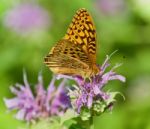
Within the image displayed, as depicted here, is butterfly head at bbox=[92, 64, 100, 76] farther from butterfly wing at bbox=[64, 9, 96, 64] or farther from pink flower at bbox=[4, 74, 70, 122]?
pink flower at bbox=[4, 74, 70, 122]

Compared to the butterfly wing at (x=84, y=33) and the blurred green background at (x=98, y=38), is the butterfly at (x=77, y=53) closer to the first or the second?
the butterfly wing at (x=84, y=33)

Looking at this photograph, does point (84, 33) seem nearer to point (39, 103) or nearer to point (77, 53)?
point (77, 53)

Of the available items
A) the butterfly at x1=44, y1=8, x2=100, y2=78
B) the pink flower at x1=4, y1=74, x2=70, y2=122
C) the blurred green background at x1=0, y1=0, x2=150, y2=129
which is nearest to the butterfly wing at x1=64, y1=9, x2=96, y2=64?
the butterfly at x1=44, y1=8, x2=100, y2=78

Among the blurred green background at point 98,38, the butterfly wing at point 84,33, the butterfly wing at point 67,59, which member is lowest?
the blurred green background at point 98,38

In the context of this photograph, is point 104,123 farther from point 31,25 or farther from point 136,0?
point 31,25

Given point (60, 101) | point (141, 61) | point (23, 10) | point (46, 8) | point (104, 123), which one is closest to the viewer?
point (60, 101)

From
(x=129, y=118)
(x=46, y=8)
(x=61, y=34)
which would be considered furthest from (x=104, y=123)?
(x=46, y=8)

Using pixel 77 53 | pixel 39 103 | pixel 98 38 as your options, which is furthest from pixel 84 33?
pixel 98 38

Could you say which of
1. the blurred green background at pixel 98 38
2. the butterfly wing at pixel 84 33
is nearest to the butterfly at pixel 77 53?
the butterfly wing at pixel 84 33
